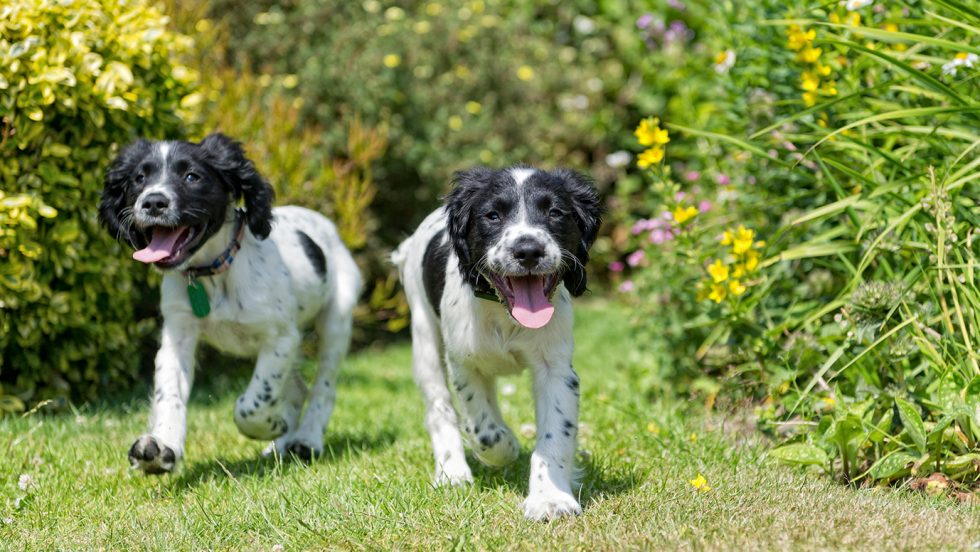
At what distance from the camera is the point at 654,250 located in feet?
19.1

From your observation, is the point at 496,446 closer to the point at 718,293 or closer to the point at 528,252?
the point at 528,252

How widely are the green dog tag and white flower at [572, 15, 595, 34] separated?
6476 millimetres

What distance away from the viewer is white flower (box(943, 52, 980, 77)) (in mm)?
3980

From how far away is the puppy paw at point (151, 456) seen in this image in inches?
144

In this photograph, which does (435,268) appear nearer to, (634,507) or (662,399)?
(634,507)

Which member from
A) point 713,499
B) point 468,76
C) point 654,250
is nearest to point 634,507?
point 713,499

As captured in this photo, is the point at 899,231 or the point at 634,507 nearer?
the point at 634,507

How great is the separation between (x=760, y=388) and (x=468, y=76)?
14.9 feet

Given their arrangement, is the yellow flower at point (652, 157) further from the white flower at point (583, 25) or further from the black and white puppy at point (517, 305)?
the white flower at point (583, 25)

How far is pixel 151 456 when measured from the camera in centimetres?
366

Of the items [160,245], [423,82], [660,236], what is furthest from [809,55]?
[423,82]

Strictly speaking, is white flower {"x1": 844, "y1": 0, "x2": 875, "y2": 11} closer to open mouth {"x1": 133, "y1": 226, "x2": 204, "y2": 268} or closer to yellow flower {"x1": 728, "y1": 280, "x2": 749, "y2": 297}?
yellow flower {"x1": 728, "y1": 280, "x2": 749, "y2": 297}

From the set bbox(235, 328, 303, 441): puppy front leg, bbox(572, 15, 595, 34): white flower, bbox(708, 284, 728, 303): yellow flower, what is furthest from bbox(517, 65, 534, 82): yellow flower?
bbox(235, 328, 303, 441): puppy front leg

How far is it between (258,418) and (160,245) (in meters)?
0.76
